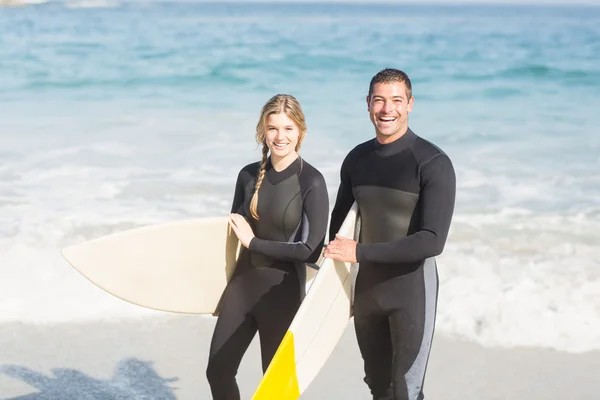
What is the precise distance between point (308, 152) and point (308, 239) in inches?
278

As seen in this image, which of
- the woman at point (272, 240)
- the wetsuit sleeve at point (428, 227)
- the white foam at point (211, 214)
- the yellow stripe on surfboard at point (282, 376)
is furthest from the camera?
the white foam at point (211, 214)

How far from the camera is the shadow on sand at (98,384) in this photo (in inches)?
154

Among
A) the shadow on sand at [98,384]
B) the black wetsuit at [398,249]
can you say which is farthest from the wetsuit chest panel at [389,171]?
the shadow on sand at [98,384]

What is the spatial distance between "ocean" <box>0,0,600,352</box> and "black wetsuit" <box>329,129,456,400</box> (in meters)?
1.85

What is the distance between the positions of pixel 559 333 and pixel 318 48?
66.1ft

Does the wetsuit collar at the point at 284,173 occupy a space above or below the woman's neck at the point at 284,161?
below

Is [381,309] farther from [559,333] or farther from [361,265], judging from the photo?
[559,333]

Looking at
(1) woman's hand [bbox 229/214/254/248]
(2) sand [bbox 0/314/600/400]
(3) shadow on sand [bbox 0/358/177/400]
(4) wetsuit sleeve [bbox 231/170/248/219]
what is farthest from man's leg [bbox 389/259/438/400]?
(3) shadow on sand [bbox 0/358/177/400]

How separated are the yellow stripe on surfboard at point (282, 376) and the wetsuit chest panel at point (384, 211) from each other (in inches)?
19.3

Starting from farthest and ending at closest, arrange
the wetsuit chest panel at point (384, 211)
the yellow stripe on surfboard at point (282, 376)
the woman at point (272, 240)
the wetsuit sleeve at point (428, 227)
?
the woman at point (272, 240) < the wetsuit chest panel at point (384, 211) < the wetsuit sleeve at point (428, 227) < the yellow stripe on surfboard at point (282, 376)

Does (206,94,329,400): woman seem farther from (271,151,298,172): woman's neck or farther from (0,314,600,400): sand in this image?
(0,314,600,400): sand

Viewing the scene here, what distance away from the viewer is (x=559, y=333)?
15.4 ft

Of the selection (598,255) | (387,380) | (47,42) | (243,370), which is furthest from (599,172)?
(47,42)

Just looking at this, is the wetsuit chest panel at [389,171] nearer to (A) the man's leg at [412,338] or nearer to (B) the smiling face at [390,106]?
(B) the smiling face at [390,106]
